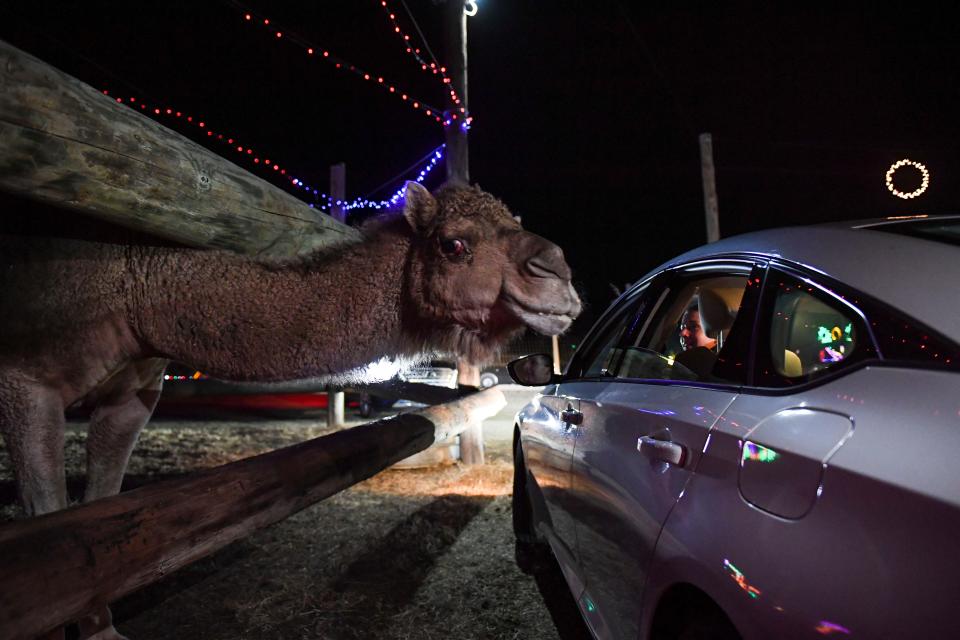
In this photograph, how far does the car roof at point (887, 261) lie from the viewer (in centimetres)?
133

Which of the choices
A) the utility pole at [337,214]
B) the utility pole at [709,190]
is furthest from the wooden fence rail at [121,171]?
the utility pole at [709,190]

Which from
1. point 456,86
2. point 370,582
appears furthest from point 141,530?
point 456,86

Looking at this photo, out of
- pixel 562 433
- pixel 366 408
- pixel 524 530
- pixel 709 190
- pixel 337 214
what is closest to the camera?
pixel 562 433

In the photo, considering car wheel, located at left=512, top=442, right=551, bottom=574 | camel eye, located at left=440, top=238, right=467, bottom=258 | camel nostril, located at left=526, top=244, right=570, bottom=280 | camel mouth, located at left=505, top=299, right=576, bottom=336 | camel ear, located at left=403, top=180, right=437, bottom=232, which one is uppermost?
camel ear, located at left=403, top=180, right=437, bottom=232

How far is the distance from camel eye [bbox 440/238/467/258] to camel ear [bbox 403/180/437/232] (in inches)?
7.8

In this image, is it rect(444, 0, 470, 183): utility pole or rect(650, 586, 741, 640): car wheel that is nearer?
rect(650, 586, 741, 640): car wheel

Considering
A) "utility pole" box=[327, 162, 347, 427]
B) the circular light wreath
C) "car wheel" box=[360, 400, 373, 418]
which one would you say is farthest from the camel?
"car wheel" box=[360, 400, 373, 418]

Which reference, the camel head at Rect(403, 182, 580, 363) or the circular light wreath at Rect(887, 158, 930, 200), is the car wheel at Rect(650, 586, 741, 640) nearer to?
the camel head at Rect(403, 182, 580, 363)

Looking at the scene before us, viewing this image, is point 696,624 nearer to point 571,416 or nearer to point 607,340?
point 571,416

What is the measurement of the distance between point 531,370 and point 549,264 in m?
0.65

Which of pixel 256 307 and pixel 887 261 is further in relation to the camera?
pixel 256 307

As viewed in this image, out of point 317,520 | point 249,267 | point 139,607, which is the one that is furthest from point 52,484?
point 317,520

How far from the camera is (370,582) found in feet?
14.3

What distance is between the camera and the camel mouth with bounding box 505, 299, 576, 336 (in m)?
3.35
